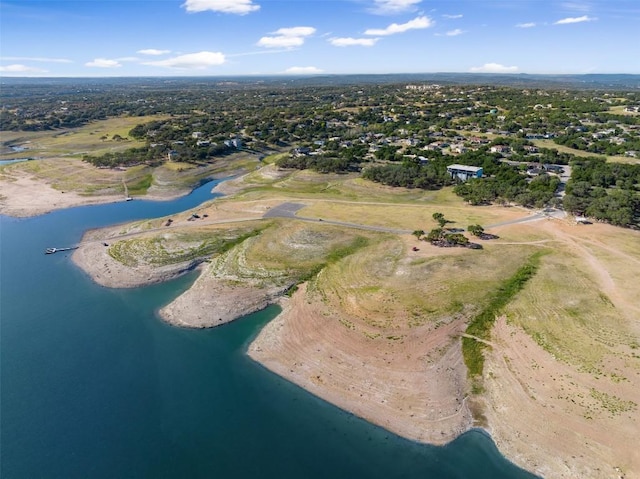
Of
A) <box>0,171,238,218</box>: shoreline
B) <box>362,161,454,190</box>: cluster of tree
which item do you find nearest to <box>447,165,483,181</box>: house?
<box>362,161,454,190</box>: cluster of tree

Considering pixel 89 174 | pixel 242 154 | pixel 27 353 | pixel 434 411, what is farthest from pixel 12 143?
pixel 434 411

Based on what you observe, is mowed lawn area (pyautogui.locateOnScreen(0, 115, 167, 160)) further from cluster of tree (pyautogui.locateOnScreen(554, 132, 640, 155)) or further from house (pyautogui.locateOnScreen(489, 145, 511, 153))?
cluster of tree (pyautogui.locateOnScreen(554, 132, 640, 155))

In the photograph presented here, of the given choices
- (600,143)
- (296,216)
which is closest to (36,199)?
(296,216)

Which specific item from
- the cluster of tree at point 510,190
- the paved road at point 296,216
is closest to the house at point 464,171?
the cluster of tree at point 510,190

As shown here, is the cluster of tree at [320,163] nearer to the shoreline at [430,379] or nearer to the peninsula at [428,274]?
the peninsula at [428,274]

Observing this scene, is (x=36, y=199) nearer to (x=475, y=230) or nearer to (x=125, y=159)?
(x=125, y=159)
